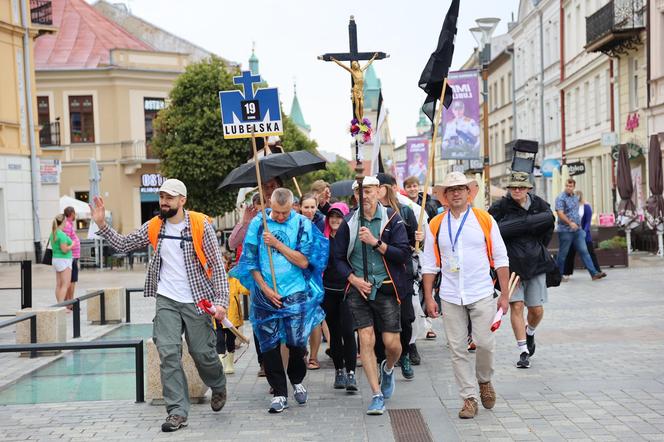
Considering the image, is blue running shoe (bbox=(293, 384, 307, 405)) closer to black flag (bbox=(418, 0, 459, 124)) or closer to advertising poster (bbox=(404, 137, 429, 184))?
black flag (bbox=(418, 0, 459, 124))

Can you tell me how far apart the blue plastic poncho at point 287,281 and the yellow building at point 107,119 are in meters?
42.4

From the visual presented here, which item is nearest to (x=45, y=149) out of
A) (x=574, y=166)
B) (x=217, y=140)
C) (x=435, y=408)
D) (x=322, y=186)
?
(x=217, y=140)

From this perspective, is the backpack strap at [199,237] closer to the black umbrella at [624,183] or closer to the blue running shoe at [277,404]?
the blue running shoe at [277,404]

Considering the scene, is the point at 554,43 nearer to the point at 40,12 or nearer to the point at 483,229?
the point at 40,12

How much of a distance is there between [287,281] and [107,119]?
145 feet

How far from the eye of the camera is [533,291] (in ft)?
30.7

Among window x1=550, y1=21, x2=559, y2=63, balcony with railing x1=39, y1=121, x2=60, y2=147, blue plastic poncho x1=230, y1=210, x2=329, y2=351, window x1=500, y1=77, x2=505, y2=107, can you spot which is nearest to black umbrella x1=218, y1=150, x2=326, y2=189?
blue plastic poncho x1=230, y1=210, x2=329, y2=351

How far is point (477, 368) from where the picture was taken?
7.57 meters

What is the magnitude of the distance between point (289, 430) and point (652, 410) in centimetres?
262

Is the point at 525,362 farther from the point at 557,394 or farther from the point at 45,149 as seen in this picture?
the point at 45,149

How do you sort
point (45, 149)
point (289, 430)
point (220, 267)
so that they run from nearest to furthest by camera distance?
point (289, 430) → point (220, 267) → point (45, 149)

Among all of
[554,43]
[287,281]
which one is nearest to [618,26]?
[554,43]

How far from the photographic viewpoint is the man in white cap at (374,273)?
7.66 metres

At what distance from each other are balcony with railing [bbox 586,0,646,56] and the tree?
1620 centimetres
